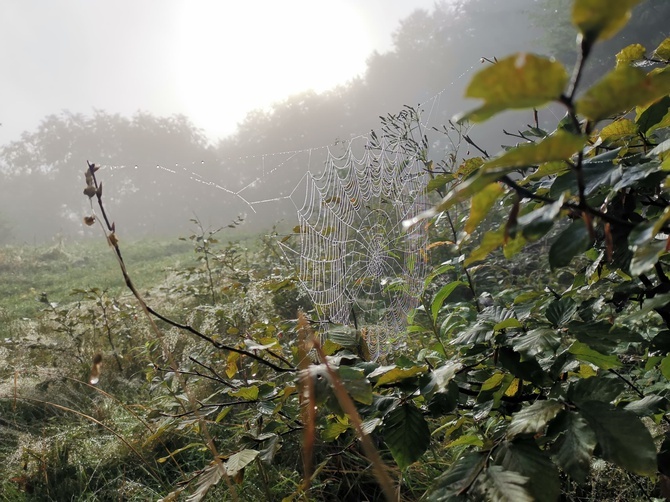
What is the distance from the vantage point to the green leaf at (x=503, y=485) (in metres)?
0.53

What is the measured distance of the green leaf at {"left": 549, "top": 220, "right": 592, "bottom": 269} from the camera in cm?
47

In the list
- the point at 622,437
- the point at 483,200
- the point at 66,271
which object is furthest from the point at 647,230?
the point at 66,271

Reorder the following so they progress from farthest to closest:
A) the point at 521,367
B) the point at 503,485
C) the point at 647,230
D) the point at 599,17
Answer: the point at 521,367 < the point at 503,485 < the point at 647,230 < the point at 599,17

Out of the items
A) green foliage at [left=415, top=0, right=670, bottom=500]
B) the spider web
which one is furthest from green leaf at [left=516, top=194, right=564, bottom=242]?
the spider web

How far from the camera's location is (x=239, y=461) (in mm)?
763

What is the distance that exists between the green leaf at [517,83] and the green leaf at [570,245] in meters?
0.21

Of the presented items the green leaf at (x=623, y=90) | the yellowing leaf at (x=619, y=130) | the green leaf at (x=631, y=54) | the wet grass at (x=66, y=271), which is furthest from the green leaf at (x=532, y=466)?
the wet grass at (x=66, y=271)

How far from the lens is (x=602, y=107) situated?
322mm

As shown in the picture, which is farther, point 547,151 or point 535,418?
point 535,418

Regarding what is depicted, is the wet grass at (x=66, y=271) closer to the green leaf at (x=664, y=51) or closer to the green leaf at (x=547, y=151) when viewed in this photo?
the green leaf at (x=664, y=51)

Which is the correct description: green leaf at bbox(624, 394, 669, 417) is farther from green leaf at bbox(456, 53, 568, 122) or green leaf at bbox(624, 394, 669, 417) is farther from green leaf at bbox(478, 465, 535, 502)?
green leaf at bbox(456, 53, 568, 122)

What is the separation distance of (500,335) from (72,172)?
52341 mm

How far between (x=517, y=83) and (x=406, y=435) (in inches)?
21.6

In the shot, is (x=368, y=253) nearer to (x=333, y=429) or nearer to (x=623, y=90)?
(x=333, y=429)
